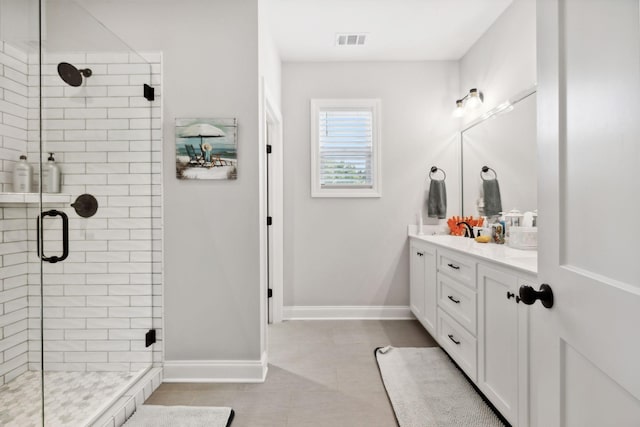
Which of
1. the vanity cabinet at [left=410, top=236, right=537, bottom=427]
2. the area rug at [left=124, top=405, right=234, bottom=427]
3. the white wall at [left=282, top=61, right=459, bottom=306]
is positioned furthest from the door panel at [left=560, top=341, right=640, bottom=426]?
the white wall at [left=282, top=61, right=459, bottom=306]

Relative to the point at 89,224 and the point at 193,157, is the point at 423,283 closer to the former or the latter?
the point at 193,157

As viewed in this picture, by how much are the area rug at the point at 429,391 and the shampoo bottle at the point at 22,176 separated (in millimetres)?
2088

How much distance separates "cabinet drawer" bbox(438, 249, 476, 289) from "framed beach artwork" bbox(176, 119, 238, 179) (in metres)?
1.54

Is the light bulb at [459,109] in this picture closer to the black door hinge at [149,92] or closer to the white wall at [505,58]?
the white wall at [505,58]

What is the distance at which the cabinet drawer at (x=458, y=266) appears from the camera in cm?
203

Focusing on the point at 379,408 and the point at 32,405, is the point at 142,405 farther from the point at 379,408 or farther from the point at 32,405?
the point at 379,408

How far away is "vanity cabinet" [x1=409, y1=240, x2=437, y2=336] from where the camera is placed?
9.08ft

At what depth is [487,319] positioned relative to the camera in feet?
6.11

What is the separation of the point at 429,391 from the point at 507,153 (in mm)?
1781

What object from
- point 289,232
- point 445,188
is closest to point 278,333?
point 289,232

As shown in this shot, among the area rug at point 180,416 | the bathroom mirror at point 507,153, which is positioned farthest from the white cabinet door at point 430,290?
the area rug at point 180,416

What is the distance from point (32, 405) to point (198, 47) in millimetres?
2152

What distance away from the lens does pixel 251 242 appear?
7.61ft

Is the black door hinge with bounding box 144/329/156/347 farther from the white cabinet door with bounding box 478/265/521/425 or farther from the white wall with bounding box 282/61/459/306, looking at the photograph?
the white cabinet door with bounding box 478/265/521/425
